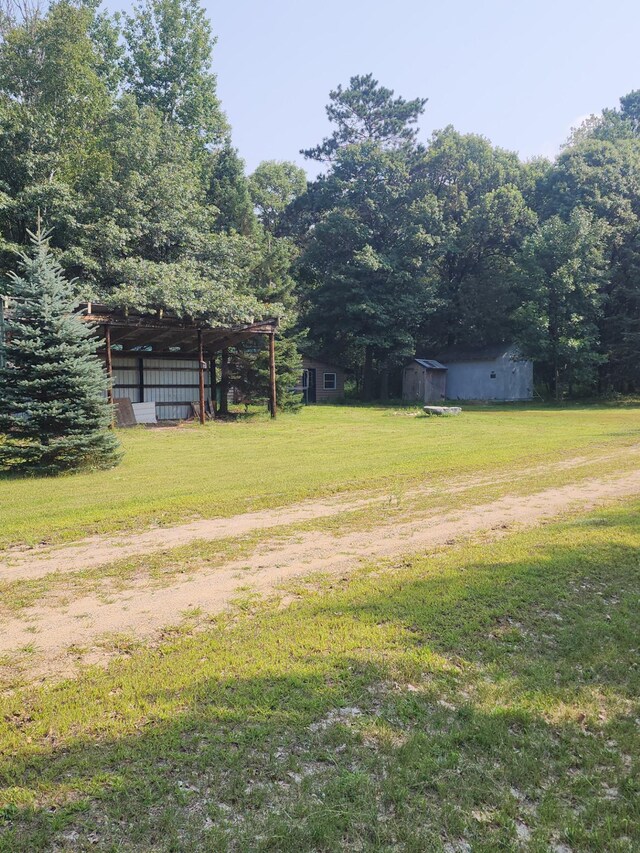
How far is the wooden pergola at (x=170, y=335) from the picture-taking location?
18.0 meters

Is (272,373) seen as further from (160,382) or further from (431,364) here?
(431,364)

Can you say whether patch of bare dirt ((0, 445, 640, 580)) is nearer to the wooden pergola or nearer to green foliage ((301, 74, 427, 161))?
the wooden pergola

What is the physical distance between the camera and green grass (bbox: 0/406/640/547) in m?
7.31

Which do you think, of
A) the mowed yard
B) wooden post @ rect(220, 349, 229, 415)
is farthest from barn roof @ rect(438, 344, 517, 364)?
the mowed yard

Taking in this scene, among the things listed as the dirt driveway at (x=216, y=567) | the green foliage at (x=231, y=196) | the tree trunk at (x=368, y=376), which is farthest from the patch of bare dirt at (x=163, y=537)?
the tree trunk at (x=368, y=376)

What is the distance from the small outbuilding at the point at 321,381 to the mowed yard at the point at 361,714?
107 feet

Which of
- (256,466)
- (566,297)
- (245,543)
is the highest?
(566,297)

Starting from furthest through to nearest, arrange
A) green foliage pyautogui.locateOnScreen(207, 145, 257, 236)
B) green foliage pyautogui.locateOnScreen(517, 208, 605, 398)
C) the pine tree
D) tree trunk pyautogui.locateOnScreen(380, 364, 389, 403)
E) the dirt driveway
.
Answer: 1. tree trunk pyautogui.locateOnScreen(380, 364, 389, 403)
2. green foliage pyautogui.locateOnScreen(207, 145, 257, 236)
3. green foliage pyautogui.locateOnScreen(517, 208, 605, 398)
4. the pine tree
5. the dirt driveway

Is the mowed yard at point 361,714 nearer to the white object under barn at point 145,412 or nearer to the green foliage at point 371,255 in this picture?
the white object under barn at point 145,412

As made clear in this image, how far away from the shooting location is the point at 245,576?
501 centimetres

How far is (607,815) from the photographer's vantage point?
7.58 feet

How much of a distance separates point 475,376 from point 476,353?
150 cm

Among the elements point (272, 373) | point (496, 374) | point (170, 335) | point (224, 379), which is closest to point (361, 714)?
point (272, 373)

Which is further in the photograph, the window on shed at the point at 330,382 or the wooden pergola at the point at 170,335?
the window on shed at the point at 330,382
